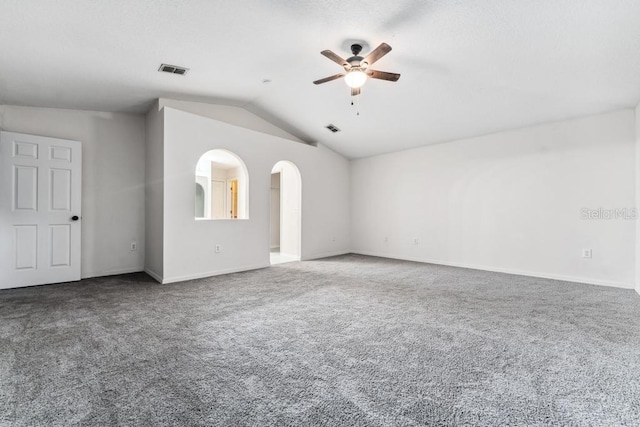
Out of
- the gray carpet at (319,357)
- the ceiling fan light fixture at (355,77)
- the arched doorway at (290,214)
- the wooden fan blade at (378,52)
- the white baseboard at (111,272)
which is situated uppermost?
the wooden fan blade at (378,52)

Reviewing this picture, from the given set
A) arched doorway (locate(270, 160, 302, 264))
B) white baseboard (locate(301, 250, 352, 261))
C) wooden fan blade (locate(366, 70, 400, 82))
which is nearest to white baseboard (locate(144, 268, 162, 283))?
arched doorway (locate(270, 160, 302, 264))

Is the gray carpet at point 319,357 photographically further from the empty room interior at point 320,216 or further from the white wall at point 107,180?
the white wall at point 107,180

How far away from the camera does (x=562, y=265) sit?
4.60m

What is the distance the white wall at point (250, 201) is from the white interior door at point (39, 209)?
1.47m

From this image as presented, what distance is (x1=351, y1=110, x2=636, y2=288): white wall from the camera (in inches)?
166

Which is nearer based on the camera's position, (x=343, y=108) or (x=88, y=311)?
(x=88, y=311)

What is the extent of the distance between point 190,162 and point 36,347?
2.95m

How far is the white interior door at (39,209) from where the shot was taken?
13.1 feet

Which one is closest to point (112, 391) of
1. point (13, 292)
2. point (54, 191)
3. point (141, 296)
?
point (141, 296)

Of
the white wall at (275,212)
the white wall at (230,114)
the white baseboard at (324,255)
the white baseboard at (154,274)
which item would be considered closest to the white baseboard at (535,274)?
the white baseboard at (324,255)

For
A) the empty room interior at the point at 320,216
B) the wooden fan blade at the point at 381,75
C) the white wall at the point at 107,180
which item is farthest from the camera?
the white wall at the point at 107,180

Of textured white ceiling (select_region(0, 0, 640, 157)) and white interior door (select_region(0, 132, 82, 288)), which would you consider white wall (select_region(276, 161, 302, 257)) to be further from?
white interior door (select_region(0, 132, 82, 288))

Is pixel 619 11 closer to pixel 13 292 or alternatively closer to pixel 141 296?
pixel 141 296

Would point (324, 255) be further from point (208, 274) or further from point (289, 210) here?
point (208, 274)
